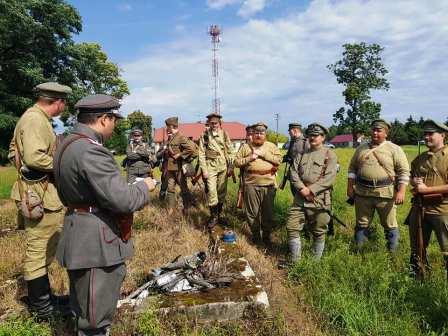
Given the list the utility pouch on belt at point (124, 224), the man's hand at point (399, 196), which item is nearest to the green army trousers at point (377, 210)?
the man's hand at point (399, 196)

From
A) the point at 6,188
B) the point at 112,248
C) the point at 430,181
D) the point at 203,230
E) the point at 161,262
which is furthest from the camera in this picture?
the point at 6,188

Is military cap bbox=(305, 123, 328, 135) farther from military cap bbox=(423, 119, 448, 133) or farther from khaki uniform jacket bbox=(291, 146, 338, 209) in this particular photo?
military cap bbox=(423, 119, 448, 133)

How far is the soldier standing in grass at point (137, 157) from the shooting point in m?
8.02

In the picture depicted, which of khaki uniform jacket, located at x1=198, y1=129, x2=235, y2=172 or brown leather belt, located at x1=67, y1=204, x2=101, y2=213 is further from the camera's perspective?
khaki uniform jacket, located at x1=198, y1=129, x2=235, y2=172

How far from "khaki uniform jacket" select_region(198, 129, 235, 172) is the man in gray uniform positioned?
4.36 m

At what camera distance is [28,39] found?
80.2ft

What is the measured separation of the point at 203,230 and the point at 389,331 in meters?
4.00

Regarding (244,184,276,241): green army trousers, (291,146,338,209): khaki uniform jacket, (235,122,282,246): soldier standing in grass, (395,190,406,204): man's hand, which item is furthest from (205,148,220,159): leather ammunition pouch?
(395,190,406,204): man's hand

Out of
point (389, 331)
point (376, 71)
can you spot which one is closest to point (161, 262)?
point (389, 331)

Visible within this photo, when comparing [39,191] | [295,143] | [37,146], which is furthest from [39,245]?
[295,143]

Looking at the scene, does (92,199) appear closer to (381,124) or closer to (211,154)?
(381,124)

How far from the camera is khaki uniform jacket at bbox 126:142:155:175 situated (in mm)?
8016

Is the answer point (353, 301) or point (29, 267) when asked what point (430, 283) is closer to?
point (353, 301)

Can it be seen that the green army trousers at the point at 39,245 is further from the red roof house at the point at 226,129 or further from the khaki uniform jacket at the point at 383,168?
the red roof house at the point at 226,129
